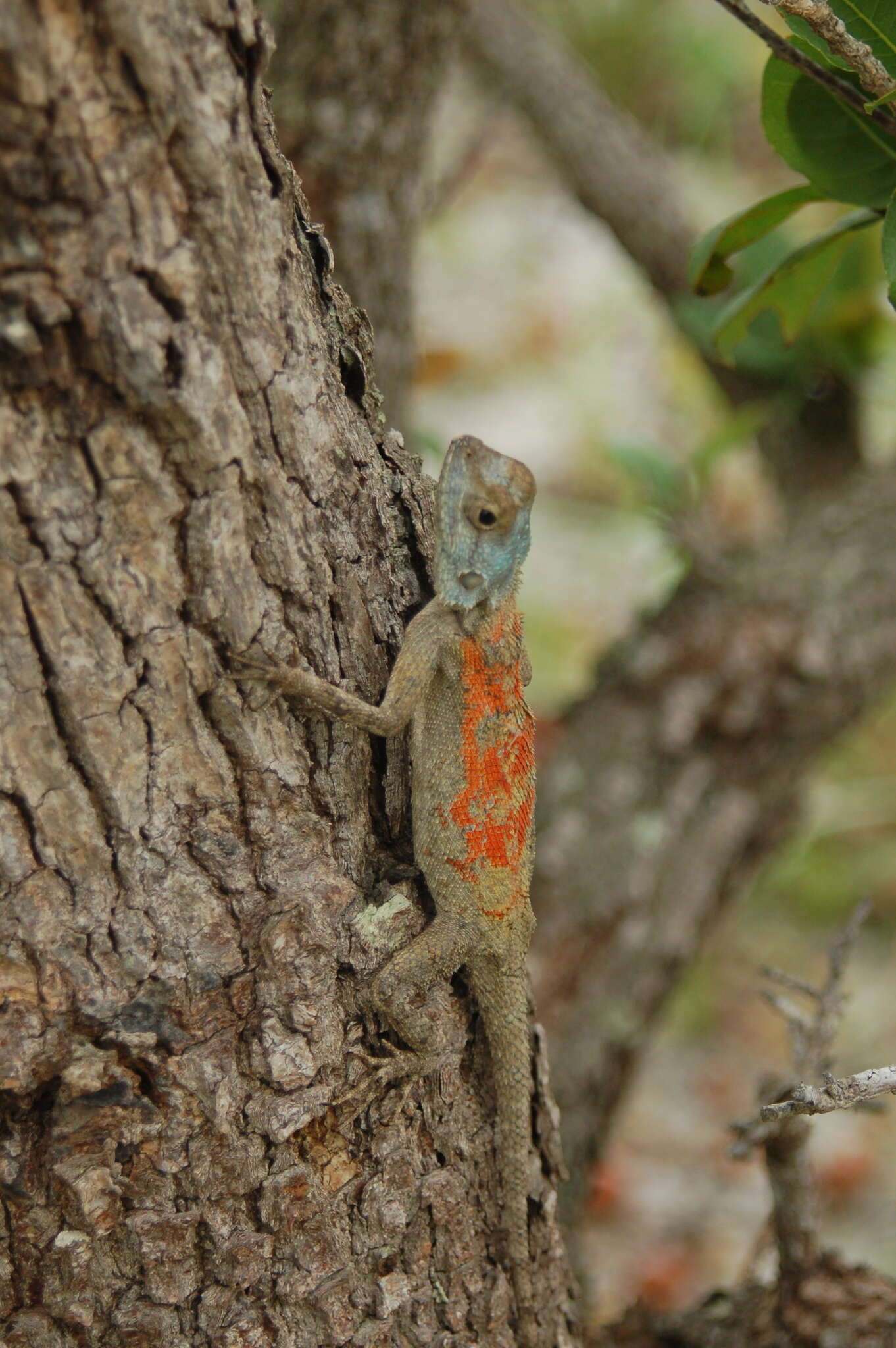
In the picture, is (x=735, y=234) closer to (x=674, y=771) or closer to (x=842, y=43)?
(x=842, y=43)

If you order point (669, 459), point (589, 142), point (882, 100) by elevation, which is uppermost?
point (589, 142)

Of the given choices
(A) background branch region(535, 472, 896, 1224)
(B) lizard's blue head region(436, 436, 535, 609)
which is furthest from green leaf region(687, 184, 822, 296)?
(A) background branch region(535, 472, 896, 1224)

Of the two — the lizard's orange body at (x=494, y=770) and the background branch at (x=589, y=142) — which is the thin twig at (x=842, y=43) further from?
the background branch at (x=589, y=142)

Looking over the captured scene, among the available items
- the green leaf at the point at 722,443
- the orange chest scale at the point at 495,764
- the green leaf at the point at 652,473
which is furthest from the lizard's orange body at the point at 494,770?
the green leaf at the point at 722,443

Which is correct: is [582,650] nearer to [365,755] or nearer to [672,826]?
[672,826]

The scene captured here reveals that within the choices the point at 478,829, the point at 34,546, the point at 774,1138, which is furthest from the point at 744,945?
the point at 34,546

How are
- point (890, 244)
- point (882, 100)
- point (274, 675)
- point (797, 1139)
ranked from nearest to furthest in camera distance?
point (882, 100) < point (274, 675) < point (890, 244) < point (797, 1139)

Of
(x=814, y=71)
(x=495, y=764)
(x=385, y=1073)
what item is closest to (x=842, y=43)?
(x=814, y=71)
